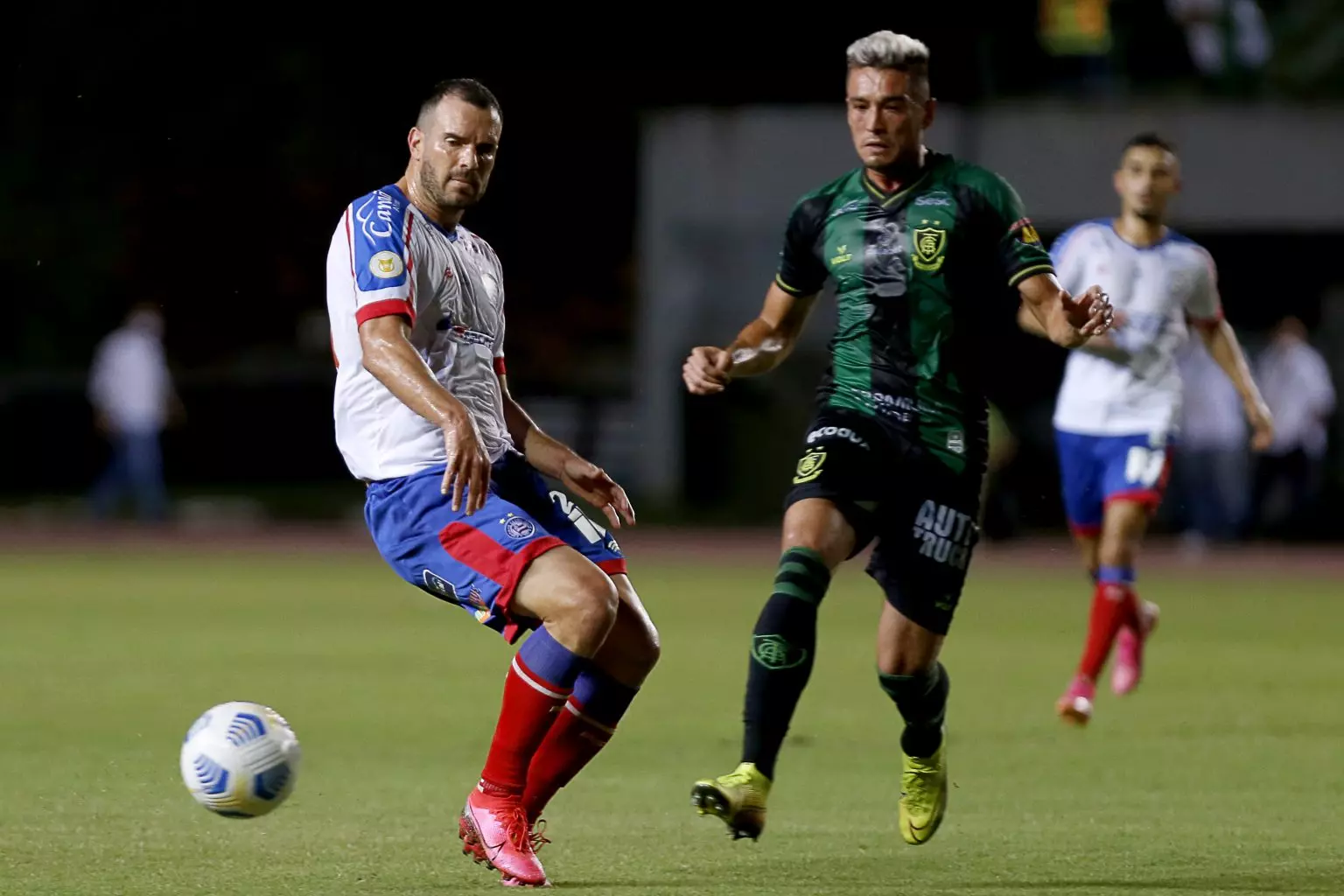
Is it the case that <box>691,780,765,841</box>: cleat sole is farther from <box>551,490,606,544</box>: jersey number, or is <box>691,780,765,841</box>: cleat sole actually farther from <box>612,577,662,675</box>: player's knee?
<box>551,490,606,544</box>: jersey number

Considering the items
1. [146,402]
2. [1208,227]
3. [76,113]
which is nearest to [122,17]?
[76,113]

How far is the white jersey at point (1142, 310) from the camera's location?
11070 mm

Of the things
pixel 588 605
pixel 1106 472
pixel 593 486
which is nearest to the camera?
pixel 588 605

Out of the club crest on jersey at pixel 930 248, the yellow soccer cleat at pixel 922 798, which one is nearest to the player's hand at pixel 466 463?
the club crest on jersey at pixel 930 248

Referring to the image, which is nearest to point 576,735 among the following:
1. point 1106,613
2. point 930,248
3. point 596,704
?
point 596,704

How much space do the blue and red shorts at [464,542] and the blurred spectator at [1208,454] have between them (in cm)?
1663

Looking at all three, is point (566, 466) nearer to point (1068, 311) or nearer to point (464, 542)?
point (464, 542)

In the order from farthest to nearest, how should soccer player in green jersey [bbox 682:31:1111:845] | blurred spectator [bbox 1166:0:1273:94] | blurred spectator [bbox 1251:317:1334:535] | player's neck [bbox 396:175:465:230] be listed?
blurred spectator [bbox 1166:0:1273:94]
blurred spectator [bbox 1251:317:1334:535]
soccer player in green jersey [bbox 682:31:1111:845]
player's neck [bbox 396:175:465:230]

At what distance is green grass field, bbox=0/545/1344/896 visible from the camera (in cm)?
679

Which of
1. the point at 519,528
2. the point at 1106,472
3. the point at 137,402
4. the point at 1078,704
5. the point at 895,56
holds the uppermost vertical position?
the point at 895,56

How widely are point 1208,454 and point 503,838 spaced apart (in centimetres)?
1761

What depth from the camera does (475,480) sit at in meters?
6.25

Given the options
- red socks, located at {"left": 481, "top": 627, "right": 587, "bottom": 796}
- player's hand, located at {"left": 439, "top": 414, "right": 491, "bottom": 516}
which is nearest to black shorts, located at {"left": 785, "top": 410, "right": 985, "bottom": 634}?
red socks, located at {"left": 481, "top": 627, "right": 587, "bottom": 796}

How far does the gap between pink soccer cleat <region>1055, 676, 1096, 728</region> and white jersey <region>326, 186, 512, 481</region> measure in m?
4.31
